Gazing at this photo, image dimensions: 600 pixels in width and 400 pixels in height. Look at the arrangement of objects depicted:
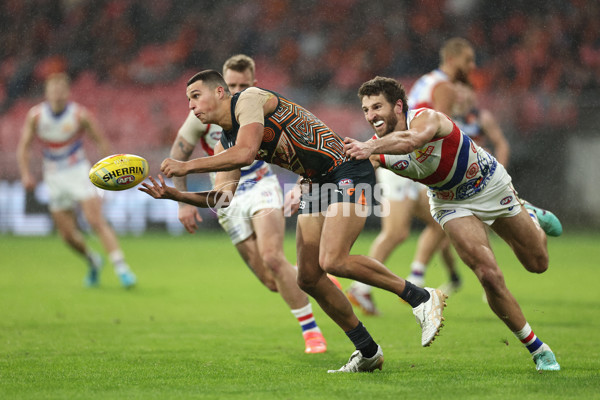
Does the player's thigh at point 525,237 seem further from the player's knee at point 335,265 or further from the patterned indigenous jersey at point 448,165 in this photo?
the player's knee at point 335,265

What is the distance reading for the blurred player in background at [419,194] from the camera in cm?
855

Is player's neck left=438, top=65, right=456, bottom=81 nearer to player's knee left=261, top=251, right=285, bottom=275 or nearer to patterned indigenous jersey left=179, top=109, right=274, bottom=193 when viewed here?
patterned indigenous jersey left=179, top=109, right=274, bottom=193

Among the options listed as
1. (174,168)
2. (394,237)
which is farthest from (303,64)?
(174,168)

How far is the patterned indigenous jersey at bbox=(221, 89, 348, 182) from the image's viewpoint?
524 cm

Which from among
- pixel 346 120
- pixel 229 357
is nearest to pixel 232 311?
pixel 229 357

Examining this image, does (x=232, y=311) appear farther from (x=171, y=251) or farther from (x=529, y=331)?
(x=171, y=251)

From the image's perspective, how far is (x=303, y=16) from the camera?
76.3 ft

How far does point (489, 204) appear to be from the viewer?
221 inches

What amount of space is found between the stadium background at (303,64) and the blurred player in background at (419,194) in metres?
8.08

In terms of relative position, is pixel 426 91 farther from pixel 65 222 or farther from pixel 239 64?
pixel 65 222

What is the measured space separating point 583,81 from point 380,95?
16297 millimetres

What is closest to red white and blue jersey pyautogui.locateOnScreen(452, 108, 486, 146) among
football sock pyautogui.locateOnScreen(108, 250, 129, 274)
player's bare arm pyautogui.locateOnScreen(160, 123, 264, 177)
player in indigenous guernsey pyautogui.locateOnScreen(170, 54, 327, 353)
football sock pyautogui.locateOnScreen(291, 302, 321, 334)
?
player in indigenous guernsey pyautogui.locateOnScreen(170, 54, 327, 353)

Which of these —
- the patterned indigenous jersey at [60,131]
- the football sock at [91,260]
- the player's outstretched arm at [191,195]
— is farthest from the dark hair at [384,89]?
the patterned indigenous jersey at [60,131]

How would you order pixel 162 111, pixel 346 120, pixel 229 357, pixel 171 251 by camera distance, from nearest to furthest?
pixel 229 357 < pixel 171 251 < pixel 346 120 < pixel 162 111
